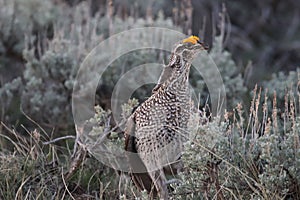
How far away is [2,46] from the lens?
26.1 feet

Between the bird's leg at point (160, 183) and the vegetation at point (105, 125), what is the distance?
0.41ft

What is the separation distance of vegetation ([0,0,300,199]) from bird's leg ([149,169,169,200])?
126 millimetres

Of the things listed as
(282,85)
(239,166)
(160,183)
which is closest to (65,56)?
(282,85)

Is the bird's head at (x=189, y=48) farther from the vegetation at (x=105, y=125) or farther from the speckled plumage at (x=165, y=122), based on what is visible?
the vegetation at (x=105, y=125)

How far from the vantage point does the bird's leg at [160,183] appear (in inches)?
163

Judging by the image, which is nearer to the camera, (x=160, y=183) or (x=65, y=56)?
(x=160, y=183)

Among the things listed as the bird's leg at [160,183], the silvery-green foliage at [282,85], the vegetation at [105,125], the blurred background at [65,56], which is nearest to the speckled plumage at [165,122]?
the bird's leg at [160,183]

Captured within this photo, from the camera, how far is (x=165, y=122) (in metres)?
4.22

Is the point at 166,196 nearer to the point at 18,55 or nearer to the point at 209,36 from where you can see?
the point at 18,55

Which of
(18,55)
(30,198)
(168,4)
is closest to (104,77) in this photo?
(18,55)

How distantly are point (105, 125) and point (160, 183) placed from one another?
83cm

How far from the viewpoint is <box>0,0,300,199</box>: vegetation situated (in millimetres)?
3799

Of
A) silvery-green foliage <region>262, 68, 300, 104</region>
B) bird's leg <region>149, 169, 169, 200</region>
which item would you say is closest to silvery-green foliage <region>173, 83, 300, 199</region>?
bird's leg <region>149, 169, 169, 200</region>

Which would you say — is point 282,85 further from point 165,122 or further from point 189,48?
point 165,122
